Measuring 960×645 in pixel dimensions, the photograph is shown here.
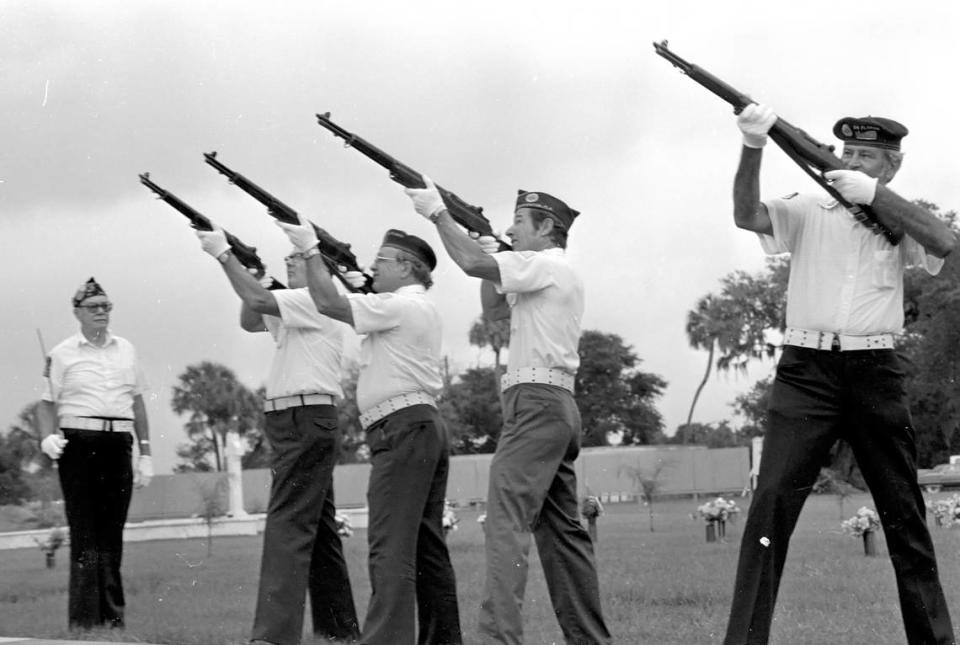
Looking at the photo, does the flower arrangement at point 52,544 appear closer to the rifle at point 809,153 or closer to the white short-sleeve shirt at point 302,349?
the white short-sleeve shirt at point 302,349

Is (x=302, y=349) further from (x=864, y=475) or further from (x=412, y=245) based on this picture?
(x=864, y=475)

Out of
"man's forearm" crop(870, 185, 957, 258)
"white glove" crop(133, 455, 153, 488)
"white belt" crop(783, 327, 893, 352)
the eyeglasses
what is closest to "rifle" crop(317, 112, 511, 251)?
"white belt" crop(783, 327, 893, 352)

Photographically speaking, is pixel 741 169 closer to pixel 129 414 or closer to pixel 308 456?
pixel 308 456

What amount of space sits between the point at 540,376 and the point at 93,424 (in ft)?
11.2

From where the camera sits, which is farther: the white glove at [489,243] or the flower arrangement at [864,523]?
the flower arrangement at [864,523]

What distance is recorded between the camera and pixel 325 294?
20.3ft

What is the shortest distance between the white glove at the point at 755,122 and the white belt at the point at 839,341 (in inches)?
29.3

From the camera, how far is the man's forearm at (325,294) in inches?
244

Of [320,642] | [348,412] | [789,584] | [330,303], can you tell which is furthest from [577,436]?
[348,412]

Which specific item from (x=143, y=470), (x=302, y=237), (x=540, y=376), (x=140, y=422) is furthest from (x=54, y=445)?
(x=540, y=376)

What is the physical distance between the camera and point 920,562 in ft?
17.5

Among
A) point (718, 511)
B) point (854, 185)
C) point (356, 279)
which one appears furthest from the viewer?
point (718, 511)

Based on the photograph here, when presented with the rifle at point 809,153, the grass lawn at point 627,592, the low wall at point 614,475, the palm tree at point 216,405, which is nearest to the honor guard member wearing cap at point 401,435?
the grass lawn at point 627,592

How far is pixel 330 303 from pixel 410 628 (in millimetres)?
1412
